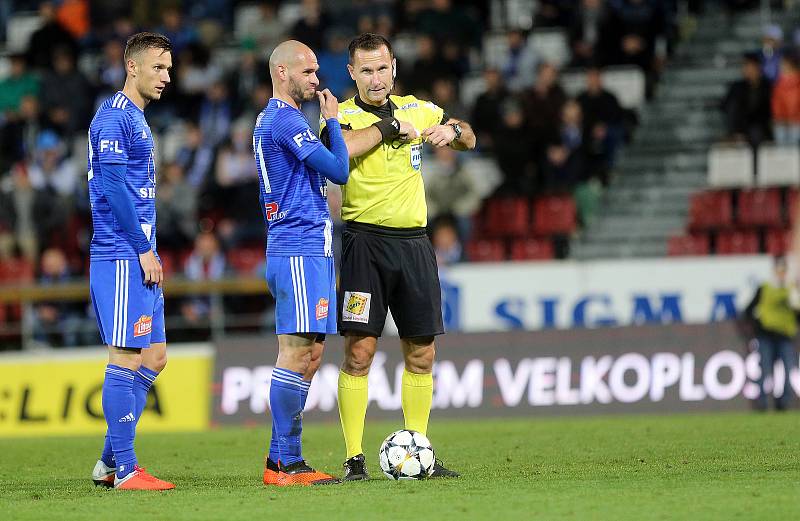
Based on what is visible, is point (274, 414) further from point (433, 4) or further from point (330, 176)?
point (433, 4)

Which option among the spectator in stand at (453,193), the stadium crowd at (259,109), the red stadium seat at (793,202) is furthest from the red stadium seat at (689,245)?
the spectator in stand at (453,193)

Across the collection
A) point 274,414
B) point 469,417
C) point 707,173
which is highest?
point 707,173

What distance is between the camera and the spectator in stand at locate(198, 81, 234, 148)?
21922 mm

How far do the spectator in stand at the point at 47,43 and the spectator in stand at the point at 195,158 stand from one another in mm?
3259

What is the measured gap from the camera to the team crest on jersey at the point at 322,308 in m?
8.85

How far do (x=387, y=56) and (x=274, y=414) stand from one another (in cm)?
236

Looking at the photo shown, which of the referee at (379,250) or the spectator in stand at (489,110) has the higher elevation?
the spectator in stand at (489,110)

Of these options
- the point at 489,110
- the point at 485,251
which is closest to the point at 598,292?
the point at 485,251

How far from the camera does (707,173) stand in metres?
19.7

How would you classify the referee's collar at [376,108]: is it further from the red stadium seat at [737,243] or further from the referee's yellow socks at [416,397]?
the red stadium seat at [737,243]

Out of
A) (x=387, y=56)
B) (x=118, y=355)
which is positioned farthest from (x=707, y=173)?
(x=118, y=355)

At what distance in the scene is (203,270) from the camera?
739 inches

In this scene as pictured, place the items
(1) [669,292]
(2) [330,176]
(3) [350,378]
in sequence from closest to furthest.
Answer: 1. (2) [330,176]
2. (3) [350,378]
3. (1) [669,292]

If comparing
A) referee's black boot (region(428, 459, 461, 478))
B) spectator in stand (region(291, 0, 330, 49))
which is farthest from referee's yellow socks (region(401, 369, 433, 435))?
spectator in stand (region(291, 0, 330, 49))
